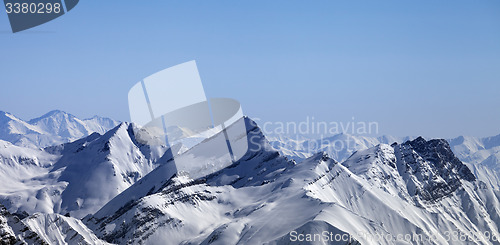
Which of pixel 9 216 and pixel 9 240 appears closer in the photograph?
pixel 9 240

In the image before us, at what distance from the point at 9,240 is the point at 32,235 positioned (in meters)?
38.9

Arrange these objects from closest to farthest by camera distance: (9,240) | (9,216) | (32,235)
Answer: (9,240), (9,216), (32,235)

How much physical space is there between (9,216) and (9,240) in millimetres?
27532

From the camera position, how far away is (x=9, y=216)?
144750 millimetres

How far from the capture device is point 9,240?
120m

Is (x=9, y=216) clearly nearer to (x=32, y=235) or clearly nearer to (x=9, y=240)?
(x=32, y=235)

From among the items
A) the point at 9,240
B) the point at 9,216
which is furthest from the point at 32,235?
the point at 9,240

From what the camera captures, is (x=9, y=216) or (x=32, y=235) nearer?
(x=9, y=216)

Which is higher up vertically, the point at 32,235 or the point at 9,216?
the point at 9,216

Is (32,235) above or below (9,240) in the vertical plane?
below

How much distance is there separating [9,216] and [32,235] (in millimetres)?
14529

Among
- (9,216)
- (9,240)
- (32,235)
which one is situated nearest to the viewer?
(9,240)

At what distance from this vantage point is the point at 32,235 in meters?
157
